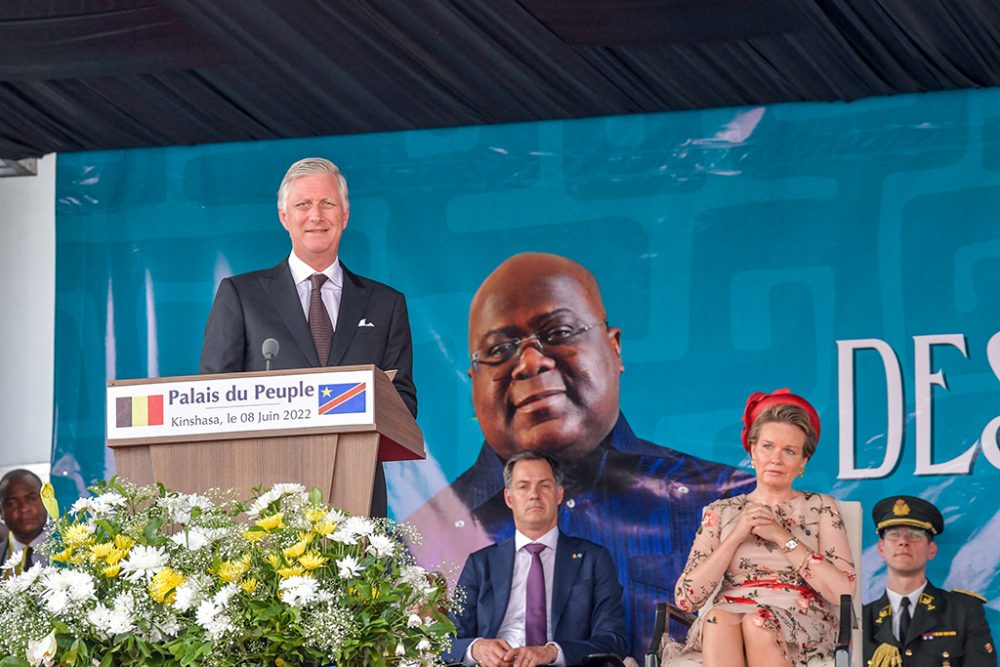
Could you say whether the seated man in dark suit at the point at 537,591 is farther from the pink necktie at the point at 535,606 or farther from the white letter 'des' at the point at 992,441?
the white letter 'des' at the point at 992,441

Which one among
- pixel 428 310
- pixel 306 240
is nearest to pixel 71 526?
pixel 306 240

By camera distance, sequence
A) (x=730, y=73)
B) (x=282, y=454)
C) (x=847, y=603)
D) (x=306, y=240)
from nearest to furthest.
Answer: (x=282, y=454), (x=306, y=240), (x=847, y=603), (x=730, y=73)

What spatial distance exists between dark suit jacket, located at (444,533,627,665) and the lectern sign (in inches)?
113

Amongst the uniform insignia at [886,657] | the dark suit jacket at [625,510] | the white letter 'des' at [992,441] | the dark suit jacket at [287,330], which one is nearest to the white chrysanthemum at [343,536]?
the dark suit jacket at [287,330]

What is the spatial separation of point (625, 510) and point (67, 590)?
417 cm

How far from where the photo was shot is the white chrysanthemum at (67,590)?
97.0 inches

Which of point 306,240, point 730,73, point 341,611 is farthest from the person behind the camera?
point 730,73

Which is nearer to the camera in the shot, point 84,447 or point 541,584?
point 541,584

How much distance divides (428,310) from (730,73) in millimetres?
1743

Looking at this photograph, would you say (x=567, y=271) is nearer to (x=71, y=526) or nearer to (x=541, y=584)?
(x=541, y=584)

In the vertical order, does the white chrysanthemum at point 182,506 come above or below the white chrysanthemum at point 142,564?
above

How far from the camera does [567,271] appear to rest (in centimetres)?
672

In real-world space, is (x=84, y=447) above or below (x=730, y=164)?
below

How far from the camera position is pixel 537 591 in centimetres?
596
